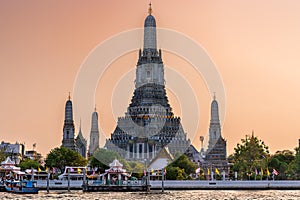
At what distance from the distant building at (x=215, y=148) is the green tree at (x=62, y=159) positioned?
3919cm

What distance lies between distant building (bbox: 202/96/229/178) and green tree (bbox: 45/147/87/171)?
129 ft

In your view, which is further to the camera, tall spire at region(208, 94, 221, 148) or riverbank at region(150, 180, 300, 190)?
tall spire at region(208, 94, 221, 148)

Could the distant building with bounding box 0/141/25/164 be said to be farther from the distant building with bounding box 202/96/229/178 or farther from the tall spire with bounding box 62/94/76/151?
the distant building with bounding box 202/96/229/178

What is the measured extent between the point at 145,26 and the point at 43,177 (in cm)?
5312

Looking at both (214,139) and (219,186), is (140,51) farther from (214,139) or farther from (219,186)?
(219,186)

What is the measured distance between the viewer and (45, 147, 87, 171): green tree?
10406cm

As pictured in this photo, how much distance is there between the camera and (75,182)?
8944 centimetres

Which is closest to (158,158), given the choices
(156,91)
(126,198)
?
(156,91)

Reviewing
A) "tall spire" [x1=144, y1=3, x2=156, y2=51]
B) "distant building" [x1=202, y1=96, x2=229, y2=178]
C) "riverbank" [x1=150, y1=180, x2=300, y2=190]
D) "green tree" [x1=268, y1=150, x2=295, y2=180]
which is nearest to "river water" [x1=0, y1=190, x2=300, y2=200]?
"riverbank" [x1=150, y1=180, x2=300, y2=190]

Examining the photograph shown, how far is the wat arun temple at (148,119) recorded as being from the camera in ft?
452

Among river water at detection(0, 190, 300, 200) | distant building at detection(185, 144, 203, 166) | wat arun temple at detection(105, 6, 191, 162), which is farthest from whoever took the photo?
distant building at detection(185, 144, 203, 166)

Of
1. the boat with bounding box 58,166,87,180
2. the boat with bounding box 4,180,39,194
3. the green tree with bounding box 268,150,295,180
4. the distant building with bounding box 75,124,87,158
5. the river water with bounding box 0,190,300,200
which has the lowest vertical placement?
the river water with bounding box 0,190,300,200

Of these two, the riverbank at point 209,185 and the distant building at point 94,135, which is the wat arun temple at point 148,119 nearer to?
the distant building at point 94,135

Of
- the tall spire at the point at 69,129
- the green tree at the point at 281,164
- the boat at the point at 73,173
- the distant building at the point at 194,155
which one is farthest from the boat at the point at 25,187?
the distant building at the point at 194,155
